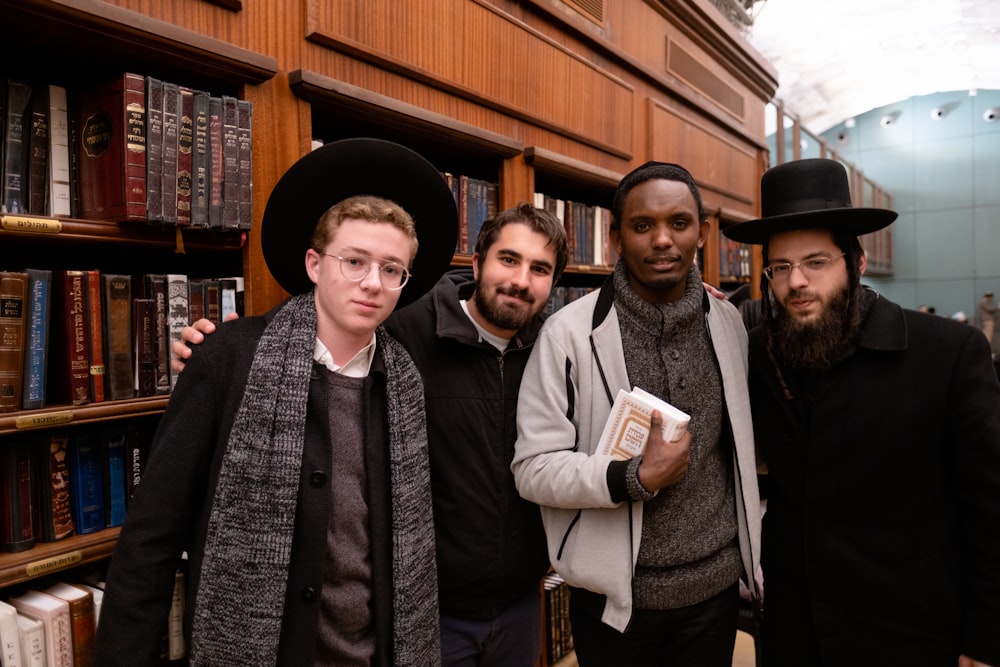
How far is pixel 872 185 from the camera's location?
11359 millimetres

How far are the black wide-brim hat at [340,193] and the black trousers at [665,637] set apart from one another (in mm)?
1030

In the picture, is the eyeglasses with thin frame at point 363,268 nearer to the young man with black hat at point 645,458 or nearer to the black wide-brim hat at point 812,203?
the young man with black hat at point 645,458

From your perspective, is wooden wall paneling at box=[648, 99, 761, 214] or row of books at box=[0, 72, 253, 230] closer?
row of books at box=[0, 72, 253, 230]

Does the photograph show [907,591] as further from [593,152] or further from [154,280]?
[593,152]

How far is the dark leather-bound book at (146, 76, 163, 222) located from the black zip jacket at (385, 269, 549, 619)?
647 millimetres

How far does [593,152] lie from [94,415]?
2.52m

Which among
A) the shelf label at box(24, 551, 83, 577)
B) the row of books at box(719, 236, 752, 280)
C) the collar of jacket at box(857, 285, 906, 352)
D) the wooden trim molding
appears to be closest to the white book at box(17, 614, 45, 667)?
the shelf label at box(24, 551, 83, 577)

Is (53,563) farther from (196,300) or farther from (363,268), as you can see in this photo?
(363,268)

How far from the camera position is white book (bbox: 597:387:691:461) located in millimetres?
1319

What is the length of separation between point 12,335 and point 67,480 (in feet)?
1.29

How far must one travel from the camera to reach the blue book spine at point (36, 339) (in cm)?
133

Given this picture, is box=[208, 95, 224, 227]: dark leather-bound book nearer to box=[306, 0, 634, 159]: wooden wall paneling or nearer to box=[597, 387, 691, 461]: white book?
box=[306, 0, 634, 159]: wooden wall paneling

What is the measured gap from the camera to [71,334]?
1.38m

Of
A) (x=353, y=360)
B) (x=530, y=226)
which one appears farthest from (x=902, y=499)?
(x=353, y=360)
